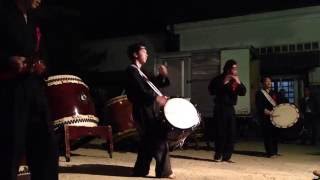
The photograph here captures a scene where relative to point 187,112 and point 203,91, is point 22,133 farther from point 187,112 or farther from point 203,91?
point 203,91

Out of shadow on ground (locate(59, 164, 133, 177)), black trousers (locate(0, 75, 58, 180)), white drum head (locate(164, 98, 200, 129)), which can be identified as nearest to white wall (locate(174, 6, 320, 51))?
shadow on ground (locate(59, 164, 133, 177))

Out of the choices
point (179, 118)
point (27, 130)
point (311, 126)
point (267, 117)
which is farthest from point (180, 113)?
point (311, 126)

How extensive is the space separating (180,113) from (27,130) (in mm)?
2656

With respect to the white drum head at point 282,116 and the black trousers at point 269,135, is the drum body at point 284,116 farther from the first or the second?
the black trousers at point 269,135

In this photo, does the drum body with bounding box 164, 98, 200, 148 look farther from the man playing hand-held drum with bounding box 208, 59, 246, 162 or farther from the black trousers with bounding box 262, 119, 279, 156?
the black trousers with bounding box 262, 119, 279, 156

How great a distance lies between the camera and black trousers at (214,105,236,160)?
25.4 feet

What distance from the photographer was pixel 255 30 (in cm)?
1536

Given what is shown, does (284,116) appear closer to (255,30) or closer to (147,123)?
(147,123)

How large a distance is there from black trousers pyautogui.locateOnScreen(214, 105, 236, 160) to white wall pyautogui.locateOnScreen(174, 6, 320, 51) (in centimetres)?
783

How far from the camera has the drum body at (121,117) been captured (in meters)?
8.84

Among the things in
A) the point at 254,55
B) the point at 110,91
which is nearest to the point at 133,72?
the point at 254,55

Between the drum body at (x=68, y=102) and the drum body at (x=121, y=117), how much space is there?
137 centimetres

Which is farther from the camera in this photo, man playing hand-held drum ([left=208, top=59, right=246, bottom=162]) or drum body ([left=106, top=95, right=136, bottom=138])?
drum body ([left=106, top=95, right=136, bottom=138])

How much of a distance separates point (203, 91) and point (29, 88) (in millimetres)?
10377
